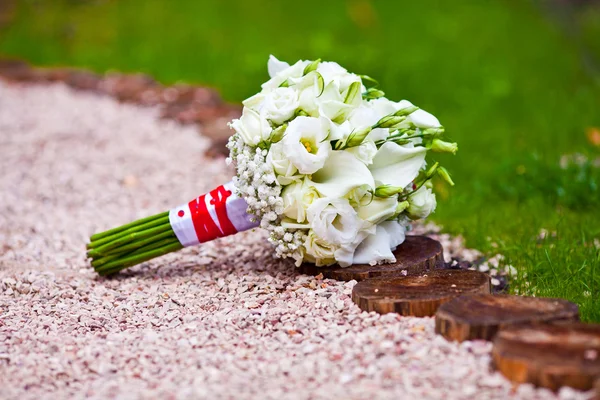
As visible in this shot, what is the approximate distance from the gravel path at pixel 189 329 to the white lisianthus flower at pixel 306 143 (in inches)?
17.0

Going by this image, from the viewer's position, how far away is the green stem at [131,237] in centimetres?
301

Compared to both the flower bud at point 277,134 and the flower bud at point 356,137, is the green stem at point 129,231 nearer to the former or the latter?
the flower bud at point 277,134

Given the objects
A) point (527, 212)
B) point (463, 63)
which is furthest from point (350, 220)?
point (463, 63)

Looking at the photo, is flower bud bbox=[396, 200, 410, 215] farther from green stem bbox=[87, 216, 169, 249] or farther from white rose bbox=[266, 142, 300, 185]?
green stem bbox=[87, 216, 169, 249]

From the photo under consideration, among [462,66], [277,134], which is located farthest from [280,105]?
[462,66]

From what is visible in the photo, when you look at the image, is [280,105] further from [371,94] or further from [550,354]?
[550,354]

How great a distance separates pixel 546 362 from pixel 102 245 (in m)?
1.86

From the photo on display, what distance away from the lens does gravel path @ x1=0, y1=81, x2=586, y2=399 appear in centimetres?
198

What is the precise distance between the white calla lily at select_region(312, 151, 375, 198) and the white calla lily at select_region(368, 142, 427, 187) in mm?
119

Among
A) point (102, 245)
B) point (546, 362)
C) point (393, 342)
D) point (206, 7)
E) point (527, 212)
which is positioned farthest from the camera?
point (206, 7)

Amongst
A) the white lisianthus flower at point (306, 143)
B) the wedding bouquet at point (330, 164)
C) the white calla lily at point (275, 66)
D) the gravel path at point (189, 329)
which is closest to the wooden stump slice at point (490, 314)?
the gravel path at point (189, 329)

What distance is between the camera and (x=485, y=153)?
16.2ft

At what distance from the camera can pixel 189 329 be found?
7.91 ft

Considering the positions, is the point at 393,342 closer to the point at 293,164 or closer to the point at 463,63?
the point at 293,164
